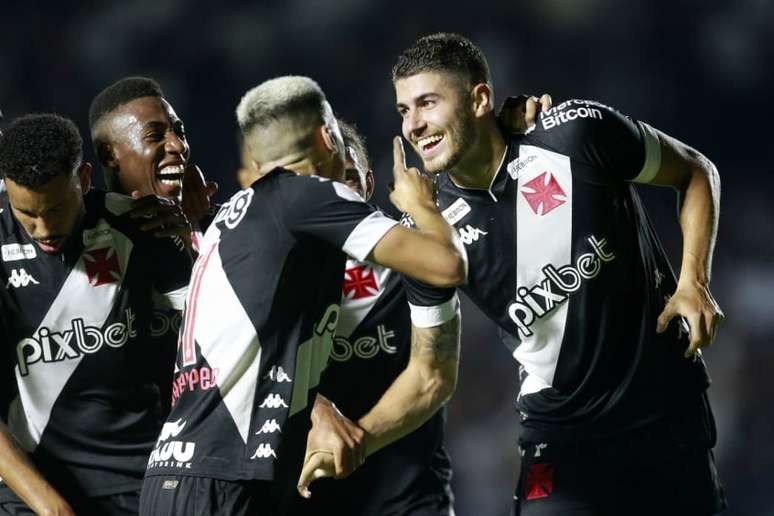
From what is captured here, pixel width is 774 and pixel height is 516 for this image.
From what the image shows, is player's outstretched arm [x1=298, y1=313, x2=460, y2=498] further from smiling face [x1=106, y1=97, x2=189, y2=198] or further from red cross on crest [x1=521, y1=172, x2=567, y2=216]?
smiling face [x1=106, y1=97, x2=189, y2=198]

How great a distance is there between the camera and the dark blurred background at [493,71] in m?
7.66

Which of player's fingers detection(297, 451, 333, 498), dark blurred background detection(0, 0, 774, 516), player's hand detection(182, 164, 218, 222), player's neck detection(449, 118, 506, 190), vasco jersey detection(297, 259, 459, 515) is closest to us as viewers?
player's fingers detection(297, 451, 333, 498)

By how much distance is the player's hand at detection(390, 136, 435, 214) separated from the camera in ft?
10.8

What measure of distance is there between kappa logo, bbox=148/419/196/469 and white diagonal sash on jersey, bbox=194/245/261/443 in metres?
0.15

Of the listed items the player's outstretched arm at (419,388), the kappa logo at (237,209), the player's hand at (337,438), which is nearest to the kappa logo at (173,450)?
the player's hand at (337,438)

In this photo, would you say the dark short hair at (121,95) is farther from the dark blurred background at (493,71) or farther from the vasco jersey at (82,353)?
the dark blurred background at (493,71)

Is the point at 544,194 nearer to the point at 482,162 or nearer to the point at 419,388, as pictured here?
Answer: the point at 482,162

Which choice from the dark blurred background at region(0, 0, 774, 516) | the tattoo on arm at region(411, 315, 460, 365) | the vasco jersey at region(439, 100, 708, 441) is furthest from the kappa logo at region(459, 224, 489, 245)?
the dark blurred background at region(0, 0, 774, 516)

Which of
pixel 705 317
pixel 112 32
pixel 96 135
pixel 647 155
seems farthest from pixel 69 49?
pixel 705 317

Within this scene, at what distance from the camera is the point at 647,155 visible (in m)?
3.95

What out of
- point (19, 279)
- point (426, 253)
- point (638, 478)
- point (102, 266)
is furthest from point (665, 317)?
point (19, 279)

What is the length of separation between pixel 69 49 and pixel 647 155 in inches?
220

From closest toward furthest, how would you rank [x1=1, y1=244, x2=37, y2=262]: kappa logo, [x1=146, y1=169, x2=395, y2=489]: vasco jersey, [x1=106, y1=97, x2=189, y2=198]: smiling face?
[x1=146, y1=169, x2=395, y2=489]: vasco jersey
[x1=1, y1=244, x2=37, y2=262]: kappa logo
[x1=106, y1=97, x2=189, y2=198]: smiling face

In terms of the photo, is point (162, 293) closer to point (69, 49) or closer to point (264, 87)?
point (264, 87)
